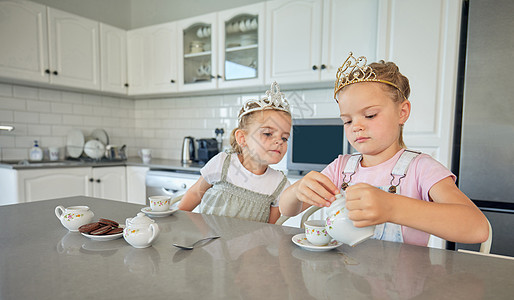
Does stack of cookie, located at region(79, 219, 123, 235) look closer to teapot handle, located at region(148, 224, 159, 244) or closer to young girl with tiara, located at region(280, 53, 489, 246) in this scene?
teapot handle, located at region(148, 224, 159, 244)

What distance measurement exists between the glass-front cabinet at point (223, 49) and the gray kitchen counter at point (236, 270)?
2.03 m

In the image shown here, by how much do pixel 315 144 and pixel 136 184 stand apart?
1.78 meters

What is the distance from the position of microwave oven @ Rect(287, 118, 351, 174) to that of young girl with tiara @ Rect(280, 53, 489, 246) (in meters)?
1.24

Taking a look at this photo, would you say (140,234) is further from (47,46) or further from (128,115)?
(128,115)

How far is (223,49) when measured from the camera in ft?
9.02

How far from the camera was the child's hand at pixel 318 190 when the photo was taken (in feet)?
2.31

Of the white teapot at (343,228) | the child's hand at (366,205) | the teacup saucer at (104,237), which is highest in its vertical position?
the child's hand at (366,205)

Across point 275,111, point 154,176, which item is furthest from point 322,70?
point 154,176

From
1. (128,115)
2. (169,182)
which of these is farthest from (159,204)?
(128,115)

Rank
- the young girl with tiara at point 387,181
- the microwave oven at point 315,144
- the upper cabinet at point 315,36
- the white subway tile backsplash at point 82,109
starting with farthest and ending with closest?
1. the white subway tile backsplash at point 82,109
2. the microwave oven at point 315,144
3. the upper cabinet at point 315,36
4. the young girl with tiara at point 387,181

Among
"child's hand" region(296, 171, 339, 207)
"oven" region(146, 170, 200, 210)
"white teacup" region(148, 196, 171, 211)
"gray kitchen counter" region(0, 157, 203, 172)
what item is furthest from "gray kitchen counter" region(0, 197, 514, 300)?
"gray kitchen counter" region(0, 157, 203, 172)

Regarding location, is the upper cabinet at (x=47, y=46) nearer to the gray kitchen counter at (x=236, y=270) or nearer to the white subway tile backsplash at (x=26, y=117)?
the white subway tile backsplash at (x=26, y=117)

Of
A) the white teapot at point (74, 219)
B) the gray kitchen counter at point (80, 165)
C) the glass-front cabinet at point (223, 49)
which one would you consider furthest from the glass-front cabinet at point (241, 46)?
the white teapot at point (74, 219)

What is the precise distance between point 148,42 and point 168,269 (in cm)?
305
